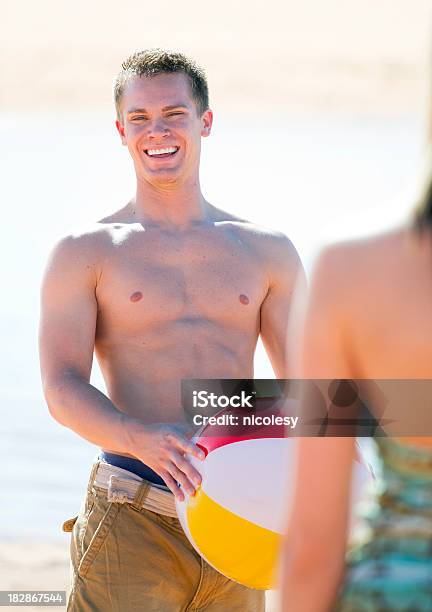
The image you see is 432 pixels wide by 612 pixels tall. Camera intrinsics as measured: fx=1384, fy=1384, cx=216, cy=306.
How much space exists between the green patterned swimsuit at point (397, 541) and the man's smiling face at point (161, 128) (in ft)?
7.41

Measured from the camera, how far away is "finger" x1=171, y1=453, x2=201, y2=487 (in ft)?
10.9

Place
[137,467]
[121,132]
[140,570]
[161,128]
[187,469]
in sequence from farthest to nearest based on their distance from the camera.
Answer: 1. [121,132]
2. [161,128]
3. [137,467]
4. [140,570]
5. [187,469]

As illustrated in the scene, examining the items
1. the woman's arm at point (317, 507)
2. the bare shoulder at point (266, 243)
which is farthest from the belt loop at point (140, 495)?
the woman's arm at point (317, 507)

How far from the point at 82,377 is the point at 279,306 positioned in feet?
2.02

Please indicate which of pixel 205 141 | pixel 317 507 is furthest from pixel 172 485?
pixel 205 141

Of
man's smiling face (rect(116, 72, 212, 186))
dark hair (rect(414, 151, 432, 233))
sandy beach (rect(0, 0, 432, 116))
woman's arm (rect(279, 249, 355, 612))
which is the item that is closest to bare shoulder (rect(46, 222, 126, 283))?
man's smiling face (rect(116, 72, 212, 186))

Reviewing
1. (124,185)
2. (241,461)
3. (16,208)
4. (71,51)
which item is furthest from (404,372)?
(71,51)

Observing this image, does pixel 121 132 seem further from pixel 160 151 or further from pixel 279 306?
pixel 279 306

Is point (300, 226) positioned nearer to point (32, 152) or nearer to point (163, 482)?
point (32, 152)

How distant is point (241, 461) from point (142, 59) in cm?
122

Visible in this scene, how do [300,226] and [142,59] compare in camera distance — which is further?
[300,226]

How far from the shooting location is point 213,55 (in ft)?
102

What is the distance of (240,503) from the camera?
3.37 m

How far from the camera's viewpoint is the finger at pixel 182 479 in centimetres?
333
